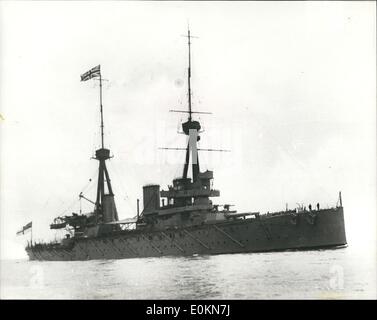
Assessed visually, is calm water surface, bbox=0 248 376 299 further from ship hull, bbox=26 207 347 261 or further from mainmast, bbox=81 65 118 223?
mainmast, bbox=81 65 118 223

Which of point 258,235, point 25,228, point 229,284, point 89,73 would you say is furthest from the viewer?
point 25,228

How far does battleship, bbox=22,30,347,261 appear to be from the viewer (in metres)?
34.4

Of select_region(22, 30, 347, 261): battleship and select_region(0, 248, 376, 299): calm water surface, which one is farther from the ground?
select_region(22, 30, 347, 261): battleship

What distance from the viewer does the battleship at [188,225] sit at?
34406 millimetres

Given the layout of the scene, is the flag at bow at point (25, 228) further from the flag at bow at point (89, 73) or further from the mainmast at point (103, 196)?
the flag at bow at point (89, 73)

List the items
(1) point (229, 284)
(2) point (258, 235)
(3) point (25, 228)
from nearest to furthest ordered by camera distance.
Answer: (1) point (229, 284), (2) point (258, 235), (3) point (25, 228)

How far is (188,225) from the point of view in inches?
1497

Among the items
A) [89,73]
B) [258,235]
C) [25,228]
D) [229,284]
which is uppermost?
[89,73]

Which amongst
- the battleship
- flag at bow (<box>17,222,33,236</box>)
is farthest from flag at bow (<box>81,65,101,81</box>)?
flag at bow (<box>17,222,33,236</box>)

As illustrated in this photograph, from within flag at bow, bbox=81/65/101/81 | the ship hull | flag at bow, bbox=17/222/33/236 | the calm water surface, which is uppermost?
flag at bow, bbox=81/65/101/81

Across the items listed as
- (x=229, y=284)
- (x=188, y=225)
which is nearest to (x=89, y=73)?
(x=188, y=225)

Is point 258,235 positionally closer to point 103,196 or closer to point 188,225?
point 188,225
